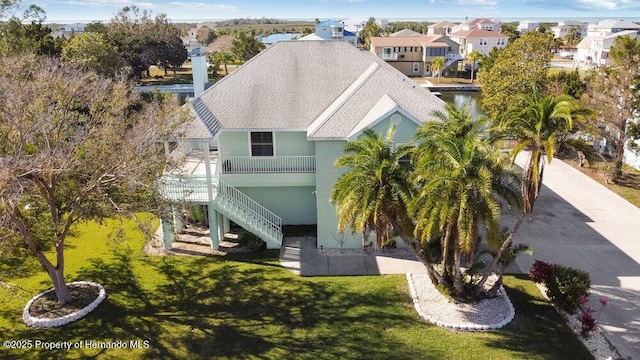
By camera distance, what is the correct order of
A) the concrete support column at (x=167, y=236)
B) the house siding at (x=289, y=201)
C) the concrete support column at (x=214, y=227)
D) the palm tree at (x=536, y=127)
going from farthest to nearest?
the house siding at (x=289, y=201) → the concrete support column at (x=167, y=236) → the concrete support column at (x=214, y=227) → the palm tree at (x=536, y=127)

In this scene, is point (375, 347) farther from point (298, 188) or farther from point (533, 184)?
point (298, 188)

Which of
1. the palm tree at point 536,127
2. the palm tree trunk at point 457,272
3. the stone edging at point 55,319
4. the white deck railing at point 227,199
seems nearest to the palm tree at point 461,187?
the palm tree trunk at point 457,272

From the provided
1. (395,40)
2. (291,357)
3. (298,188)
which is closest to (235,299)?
(291,357)

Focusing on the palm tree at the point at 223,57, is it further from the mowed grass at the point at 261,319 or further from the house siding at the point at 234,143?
the mowed grass at the point at 261,319

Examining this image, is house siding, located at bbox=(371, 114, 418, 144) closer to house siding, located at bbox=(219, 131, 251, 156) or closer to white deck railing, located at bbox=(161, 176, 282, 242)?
white deck railing, located at bbox=(161, 176, 282, 242)

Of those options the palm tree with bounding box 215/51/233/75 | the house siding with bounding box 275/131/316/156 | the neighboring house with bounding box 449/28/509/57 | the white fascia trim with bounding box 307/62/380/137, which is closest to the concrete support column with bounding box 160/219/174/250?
the house siding with bounding box 275/131/316/156

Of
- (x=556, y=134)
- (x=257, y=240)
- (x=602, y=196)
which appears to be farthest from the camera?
(x=602, y=196)
